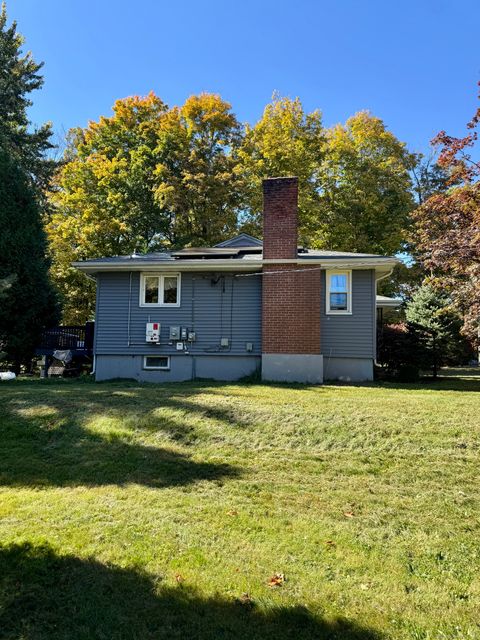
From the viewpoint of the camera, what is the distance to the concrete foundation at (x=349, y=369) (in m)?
12.9

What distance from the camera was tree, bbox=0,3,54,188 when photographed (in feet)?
75.5

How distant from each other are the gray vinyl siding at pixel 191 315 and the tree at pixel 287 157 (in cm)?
1202

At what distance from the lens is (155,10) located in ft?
38.7

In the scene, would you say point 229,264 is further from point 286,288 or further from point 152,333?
point 152,333

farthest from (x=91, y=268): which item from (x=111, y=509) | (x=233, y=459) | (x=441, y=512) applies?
(x=441, y=512)

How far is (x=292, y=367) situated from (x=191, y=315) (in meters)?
3.25

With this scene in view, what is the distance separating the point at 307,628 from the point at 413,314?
13.8 metres

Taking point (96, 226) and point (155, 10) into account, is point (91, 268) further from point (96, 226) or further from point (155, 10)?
point (96, 226)

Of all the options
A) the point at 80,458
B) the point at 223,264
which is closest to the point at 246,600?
the point at 80,458

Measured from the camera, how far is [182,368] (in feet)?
43.1

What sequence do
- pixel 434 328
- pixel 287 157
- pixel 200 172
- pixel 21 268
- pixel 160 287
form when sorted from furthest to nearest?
pixel 200 172, pixel 287 157, pixel 21 268, pixel 434 328, pixel 160 287

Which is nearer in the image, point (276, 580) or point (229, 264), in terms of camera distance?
point (276, 580)

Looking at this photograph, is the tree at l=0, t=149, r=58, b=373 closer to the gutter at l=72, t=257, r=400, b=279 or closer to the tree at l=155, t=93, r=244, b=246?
the gutter at l=72, t=257, r=400, b=279

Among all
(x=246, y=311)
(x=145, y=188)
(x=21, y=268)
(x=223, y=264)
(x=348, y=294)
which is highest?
(x=145, y=188)
